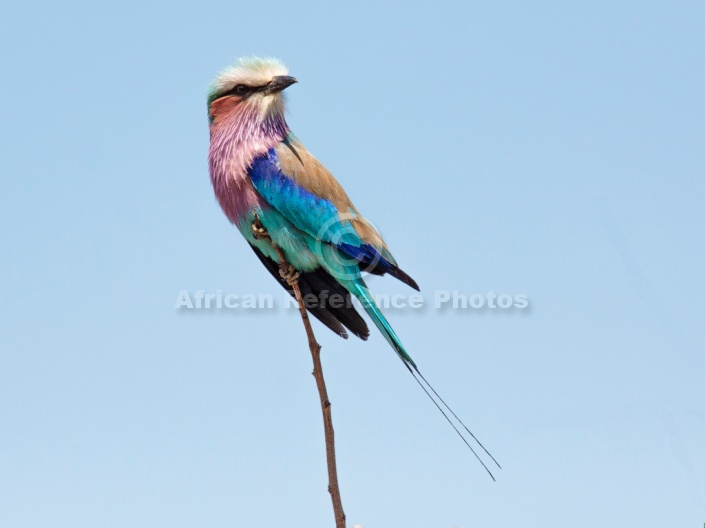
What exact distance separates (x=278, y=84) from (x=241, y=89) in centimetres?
24

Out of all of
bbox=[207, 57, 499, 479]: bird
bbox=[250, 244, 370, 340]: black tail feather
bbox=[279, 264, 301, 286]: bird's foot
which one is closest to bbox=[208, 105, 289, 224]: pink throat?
bbox=[207, 57, 499, 479]: bird

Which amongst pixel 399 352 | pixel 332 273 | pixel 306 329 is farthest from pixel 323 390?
pixel 332 273

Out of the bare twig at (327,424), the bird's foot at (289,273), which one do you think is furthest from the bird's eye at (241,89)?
the bare twig at (327,424)

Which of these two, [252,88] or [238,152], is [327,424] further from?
[252,88]

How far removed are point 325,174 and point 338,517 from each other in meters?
2.42

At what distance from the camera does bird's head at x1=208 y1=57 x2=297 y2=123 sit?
14.6ft

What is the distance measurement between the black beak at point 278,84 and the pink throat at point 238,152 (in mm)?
135

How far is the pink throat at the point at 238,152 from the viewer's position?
4.36 metres

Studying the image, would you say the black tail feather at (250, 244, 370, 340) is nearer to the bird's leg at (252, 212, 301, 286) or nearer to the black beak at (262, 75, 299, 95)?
the bird's leg at (252, 212, 301, 286)

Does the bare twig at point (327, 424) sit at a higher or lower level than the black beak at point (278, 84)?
lower

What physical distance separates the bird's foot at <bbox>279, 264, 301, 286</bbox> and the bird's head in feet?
2.72

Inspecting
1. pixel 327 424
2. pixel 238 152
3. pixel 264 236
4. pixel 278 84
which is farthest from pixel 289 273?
pixel 327 424

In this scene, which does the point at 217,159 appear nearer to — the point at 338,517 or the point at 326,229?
the point at 326,229

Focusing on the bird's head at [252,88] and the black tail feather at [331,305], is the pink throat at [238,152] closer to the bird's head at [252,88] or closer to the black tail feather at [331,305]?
the bird's head at [252,88]
